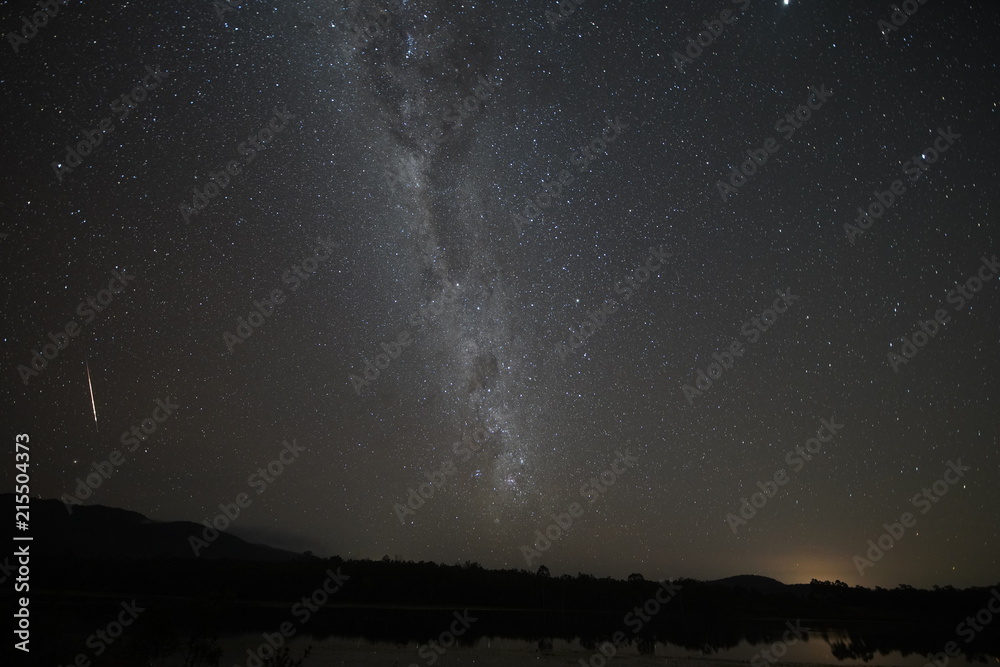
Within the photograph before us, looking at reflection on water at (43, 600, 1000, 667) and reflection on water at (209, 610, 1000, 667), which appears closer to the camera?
reflection on water at (43, 600, 1000, 667)

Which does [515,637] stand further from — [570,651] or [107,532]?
[107,532]

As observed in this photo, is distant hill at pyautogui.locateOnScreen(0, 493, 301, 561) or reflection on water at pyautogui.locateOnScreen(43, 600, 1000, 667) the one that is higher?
reflection on water at pyautogui.locateOnScreen(43, 600, 1000, 667)

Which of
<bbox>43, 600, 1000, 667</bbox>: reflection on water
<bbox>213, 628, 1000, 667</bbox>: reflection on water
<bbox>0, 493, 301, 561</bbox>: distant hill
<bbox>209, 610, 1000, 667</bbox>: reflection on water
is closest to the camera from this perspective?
<bbox>43, 600, 1000, 667</bbox>: reflection on water

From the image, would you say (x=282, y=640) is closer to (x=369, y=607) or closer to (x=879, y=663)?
(x=369, y=607)

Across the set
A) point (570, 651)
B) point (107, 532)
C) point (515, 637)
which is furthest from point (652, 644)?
point (107, 532)

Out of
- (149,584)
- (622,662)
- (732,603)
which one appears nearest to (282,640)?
(622,662)

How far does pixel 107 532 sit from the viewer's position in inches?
5699

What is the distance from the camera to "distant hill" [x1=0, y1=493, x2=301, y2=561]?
12862 cm

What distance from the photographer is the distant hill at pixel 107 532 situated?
12862 cm

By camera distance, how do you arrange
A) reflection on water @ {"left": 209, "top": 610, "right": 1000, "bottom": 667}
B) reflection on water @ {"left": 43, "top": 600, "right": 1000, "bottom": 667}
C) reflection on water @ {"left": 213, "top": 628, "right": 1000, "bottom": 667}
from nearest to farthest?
1. reflection on water @ {"left": 43, "top": 600, "right": 1000, "bottom": 667}
2. reflection on water @ {"left": 213, "top": 628, "right": 1000, "bottom": 667}
3. reflection on water @ {"left": 209, "top": 610, "right": 1000, "bottom": 667}

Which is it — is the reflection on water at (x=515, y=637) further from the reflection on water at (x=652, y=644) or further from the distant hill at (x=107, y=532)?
the distant hill at (x=107, y=532)

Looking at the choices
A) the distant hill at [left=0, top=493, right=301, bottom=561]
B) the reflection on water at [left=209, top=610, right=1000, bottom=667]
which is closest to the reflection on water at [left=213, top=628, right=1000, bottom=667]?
the reflection on water at [left=209, top=610, right=1000, bottom=667]

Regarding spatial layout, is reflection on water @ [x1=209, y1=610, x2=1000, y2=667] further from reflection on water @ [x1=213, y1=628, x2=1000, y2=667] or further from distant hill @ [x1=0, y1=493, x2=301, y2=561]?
distant hill @ [x1=0, y1=493, x2=301, y2=561]

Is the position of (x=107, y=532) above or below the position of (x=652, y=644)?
below
